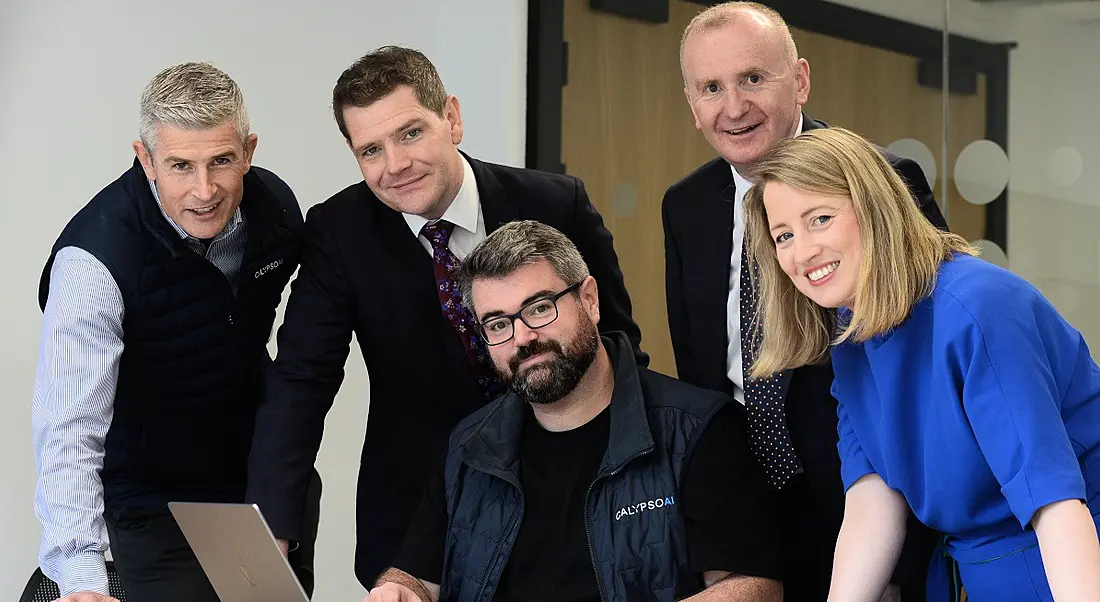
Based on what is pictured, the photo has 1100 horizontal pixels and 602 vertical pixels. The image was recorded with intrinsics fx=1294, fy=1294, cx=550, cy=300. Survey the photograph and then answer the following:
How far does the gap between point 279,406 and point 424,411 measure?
0.32m

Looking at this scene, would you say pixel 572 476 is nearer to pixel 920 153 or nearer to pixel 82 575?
pixel 82 575

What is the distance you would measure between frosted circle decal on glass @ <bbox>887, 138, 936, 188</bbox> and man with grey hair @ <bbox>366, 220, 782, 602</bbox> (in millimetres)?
1411

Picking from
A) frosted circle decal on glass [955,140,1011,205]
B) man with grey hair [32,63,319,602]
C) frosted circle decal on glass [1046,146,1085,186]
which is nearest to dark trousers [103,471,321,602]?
man with grey hair [32,63,319,602]

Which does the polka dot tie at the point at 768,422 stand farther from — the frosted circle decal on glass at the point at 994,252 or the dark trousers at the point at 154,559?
the frosted circle decal on glass at the point at 994,252

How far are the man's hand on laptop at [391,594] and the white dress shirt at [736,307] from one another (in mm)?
693

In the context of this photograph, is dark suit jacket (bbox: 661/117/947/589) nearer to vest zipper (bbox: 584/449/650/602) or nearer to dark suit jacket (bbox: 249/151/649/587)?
dark suit jacket (bbox: 249/151/649/587)

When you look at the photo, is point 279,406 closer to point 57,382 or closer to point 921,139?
point 57,382

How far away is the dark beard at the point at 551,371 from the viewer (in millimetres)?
2227

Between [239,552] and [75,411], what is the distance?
50 cm

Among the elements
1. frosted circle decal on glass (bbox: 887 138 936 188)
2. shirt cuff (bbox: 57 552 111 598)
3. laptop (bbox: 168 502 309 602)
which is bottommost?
shirt cuff (bbox: 57 552 111 598)

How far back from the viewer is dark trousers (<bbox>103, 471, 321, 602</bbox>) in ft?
8.59

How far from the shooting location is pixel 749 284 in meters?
Result: 2.35

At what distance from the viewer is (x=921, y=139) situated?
3.44 meters

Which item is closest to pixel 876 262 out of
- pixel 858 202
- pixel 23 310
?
pixel 858 202
